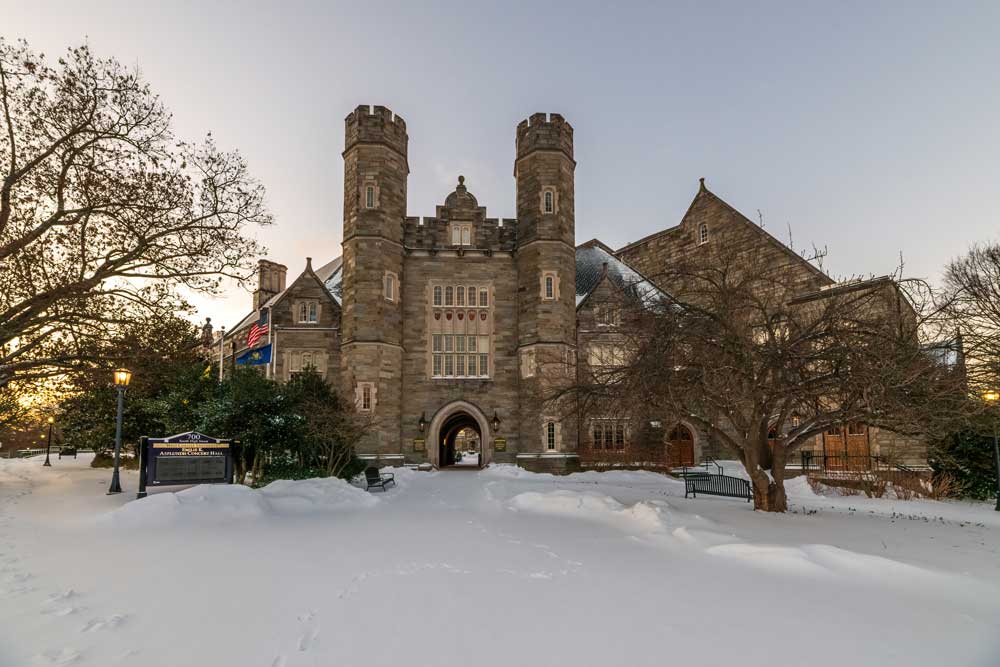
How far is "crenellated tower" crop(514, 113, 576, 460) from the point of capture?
28188 mm

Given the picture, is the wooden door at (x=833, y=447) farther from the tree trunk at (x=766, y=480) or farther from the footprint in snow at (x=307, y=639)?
the footprint in snow at (x=307, y=639)

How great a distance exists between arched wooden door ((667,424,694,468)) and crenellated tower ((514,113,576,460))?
6012mm

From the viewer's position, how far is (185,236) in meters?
14.7

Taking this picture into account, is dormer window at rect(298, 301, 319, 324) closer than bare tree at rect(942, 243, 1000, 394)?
No

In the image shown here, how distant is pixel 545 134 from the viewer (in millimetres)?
29844

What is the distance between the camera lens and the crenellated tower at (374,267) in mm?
27188

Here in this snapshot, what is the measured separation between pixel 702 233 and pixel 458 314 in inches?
640

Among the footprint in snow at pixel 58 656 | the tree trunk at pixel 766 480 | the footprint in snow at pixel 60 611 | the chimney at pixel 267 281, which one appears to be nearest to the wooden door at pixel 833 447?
the tree trunk at pixel 766 480

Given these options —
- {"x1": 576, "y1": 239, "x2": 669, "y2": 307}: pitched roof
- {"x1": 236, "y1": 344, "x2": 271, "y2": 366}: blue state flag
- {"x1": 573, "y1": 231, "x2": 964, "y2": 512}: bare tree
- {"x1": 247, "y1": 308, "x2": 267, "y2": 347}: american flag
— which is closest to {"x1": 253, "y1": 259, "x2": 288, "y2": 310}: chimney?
{"x1": 247, "y1": 308, "x2": 267, "y2": 347}: american flag

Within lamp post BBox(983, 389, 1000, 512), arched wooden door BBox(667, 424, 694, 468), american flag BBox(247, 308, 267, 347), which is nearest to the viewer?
lamp post BBox(983, 389, 1000, 512)

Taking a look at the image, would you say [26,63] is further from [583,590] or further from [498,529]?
[583,590]

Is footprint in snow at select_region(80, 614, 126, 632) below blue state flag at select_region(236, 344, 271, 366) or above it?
below

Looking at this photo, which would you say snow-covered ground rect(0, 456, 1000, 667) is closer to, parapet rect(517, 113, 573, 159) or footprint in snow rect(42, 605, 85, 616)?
footprint in snow rect(42, 605, 85, 616)

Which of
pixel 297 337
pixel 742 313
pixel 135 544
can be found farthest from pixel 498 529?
pixel 297 337
